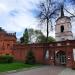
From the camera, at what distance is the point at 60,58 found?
38.8 meters

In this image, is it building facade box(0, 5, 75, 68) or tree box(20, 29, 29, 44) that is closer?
building facade box(0, 5, 75, 68)

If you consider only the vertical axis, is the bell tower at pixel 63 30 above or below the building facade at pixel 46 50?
above

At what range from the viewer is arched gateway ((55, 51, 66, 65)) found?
38094 millimetres

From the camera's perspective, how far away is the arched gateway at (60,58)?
125ft

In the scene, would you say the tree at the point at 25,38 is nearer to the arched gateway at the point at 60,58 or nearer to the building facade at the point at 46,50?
the building facade at the point at 46,50

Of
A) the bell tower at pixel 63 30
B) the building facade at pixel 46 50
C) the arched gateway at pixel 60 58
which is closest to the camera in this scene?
the building facade at pixel 46 50

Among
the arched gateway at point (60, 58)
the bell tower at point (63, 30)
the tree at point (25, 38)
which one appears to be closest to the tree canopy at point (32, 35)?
the tree at point (25, 38)

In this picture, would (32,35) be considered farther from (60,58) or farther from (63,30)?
(60,58)

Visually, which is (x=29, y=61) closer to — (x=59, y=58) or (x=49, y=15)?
(x=59, y=58)

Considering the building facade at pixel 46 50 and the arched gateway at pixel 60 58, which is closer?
the building facade at pixel 46 50

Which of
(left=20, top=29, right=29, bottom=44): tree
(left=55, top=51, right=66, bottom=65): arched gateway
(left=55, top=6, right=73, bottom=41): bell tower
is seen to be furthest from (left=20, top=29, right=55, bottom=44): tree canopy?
(left=55, top=51, right=66, bottom=65): arched gateway

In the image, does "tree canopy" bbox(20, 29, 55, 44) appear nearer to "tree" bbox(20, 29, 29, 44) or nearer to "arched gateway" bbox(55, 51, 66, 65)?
"tree" bbox(20, 29, 29, 44)

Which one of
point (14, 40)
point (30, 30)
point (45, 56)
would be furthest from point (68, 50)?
point (30, 30)

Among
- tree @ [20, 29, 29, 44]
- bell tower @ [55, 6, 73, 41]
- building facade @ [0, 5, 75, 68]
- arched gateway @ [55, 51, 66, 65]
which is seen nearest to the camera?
building facade @ [0, 5, 75, 68]
